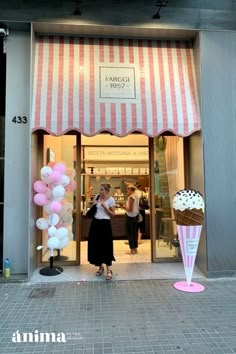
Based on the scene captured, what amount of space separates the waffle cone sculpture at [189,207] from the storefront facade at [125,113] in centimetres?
74

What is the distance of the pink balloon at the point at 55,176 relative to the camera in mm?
4934

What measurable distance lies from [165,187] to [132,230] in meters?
1.33

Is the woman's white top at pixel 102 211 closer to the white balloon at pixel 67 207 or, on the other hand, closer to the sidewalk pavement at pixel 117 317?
the white balloon at pixel 67 207

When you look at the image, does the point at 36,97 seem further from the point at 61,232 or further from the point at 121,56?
the point at 61,232

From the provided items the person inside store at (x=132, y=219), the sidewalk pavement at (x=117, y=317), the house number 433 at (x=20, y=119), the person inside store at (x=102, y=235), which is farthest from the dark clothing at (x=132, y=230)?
the house number 433 at (x=20, y=119)

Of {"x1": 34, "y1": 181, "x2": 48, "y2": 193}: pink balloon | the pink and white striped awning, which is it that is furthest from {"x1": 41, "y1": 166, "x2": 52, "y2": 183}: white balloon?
the pink and white striped awning

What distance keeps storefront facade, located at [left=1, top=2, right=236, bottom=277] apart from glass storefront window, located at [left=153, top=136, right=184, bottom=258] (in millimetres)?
590

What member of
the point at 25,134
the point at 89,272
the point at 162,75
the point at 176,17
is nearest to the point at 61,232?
the point at 89,272

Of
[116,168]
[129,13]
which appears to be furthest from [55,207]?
[116,168]

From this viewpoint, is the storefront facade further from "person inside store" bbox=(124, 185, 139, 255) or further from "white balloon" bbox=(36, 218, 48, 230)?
"person inside store" bbox=(124, 185, 139, 255)

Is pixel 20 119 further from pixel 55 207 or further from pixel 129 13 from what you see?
pixel 129 13

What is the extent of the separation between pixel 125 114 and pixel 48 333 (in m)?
3.64

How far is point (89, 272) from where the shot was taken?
17.5ft

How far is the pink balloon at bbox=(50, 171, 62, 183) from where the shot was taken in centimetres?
493
